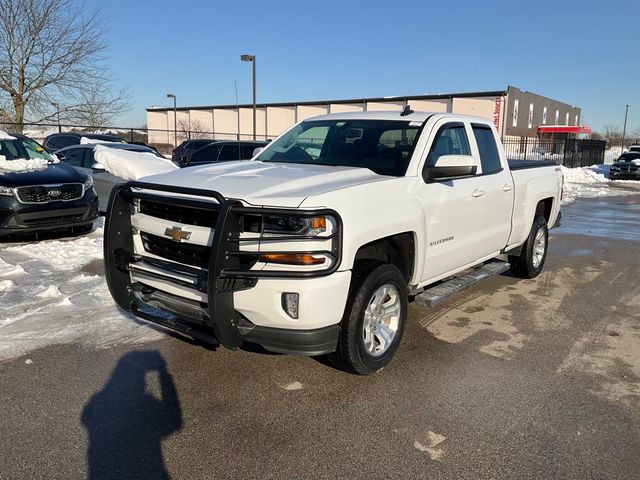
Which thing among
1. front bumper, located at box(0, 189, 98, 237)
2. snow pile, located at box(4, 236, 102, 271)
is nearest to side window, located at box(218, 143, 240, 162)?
front bumper, located at box(0, 189, 98, 237)

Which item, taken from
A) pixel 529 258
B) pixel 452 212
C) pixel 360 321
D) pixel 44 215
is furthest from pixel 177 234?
pixel 44 215

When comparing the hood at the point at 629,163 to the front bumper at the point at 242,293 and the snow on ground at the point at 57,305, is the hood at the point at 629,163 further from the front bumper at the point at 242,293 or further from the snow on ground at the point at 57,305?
the front bumper at the point at 242,293

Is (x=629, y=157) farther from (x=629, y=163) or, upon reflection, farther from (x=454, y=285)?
(x=454, y=285)

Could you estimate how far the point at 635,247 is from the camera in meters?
9.47

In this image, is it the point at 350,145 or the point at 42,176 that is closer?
the point at 350,145

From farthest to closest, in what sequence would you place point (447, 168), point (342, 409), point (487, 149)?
point (487, 149), point (447, 168), point (342, 409)

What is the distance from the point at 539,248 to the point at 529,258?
46 centimetres

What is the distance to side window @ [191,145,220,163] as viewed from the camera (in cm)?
1430

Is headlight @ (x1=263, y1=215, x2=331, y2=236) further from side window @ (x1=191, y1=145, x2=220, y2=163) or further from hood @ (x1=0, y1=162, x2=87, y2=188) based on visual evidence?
side window @ (x1=191, y1=145, x2=220, y2=163)

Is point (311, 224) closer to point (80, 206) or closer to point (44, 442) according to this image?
point (44, 442)

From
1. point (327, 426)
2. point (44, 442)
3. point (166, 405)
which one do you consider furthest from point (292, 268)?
point (44, 442)

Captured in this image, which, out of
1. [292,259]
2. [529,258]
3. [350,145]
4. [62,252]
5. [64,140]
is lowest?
[62,252]

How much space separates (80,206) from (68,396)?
5.62 metres

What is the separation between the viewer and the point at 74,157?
1168 cm
